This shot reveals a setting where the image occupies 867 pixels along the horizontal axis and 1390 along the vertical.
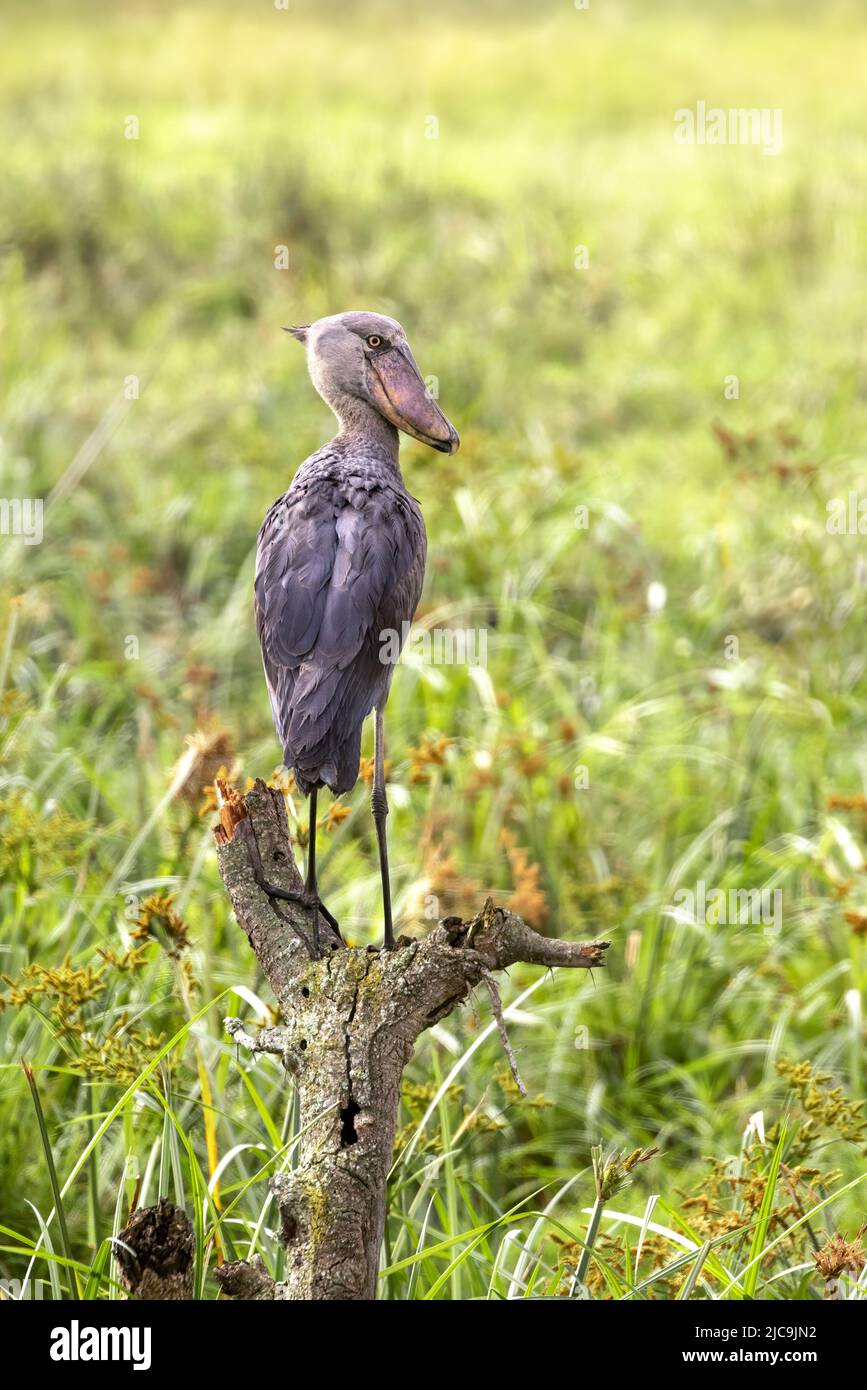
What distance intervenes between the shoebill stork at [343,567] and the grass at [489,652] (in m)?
0.52

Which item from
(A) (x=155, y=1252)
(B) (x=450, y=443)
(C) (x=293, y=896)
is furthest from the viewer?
(C) (x=293, y=896)

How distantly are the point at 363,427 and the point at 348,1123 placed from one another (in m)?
1.22

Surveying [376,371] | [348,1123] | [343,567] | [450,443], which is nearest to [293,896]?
[348,1123]

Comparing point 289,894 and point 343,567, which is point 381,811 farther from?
point 343,567

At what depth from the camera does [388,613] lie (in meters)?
2.62

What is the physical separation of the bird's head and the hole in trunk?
3.48ft

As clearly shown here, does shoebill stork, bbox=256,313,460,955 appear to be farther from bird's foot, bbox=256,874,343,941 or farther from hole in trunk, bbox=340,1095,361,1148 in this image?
hole in trunk, bbox=340,1095,361,1148

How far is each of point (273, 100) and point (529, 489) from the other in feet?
24.2

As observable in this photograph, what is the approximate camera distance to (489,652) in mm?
5609

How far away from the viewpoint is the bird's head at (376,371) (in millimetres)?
2527

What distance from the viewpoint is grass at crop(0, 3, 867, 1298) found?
125 inches

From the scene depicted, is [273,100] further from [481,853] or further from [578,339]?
[481,853]

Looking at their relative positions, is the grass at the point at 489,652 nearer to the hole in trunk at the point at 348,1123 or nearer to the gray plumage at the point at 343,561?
the hole in trunk at the point at 348,1123

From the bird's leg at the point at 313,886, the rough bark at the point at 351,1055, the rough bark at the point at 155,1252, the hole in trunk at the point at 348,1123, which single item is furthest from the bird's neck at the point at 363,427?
the rough bark at the point at 155,1252
